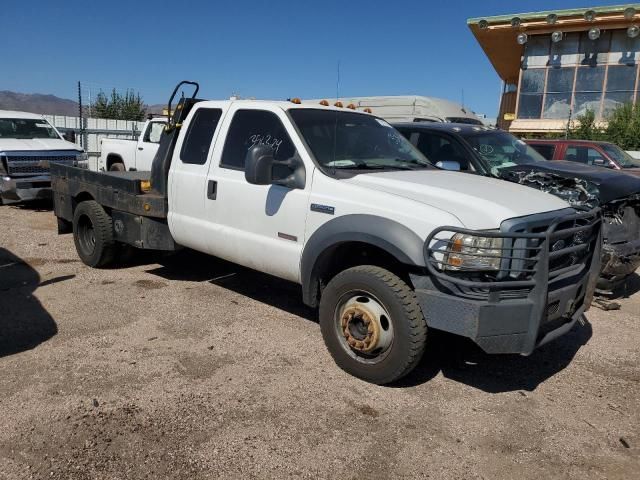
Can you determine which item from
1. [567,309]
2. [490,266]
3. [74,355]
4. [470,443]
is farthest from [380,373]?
[74,355]

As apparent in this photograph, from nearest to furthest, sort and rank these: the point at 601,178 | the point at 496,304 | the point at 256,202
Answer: the point at 496,304 < the point at 256,202 < the point at 601,178

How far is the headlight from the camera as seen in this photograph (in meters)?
3.45

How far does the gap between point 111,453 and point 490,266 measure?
8.04 feet

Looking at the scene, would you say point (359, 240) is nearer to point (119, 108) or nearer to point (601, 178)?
point (601, 178)

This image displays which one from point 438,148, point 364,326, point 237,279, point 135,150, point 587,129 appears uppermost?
point 587,129

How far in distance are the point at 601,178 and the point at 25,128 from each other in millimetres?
10990

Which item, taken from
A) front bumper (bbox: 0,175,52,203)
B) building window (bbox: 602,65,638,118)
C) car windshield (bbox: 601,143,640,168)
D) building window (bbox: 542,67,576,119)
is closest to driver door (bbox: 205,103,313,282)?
front bumper (bbox: 0,175,52,203)

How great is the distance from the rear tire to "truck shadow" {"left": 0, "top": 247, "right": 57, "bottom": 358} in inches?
20.2

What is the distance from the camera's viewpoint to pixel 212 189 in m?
5.05

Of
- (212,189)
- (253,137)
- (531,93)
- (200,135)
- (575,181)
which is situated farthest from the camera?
(531,93)

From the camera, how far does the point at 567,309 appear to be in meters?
3.86

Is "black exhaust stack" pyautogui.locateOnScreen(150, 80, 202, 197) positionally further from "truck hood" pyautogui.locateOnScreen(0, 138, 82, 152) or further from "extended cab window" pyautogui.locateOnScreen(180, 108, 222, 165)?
"truck hood" pyautogui.locateOnScreen(0, 138, 82, 152)

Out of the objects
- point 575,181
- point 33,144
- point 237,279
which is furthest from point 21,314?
point 33,144

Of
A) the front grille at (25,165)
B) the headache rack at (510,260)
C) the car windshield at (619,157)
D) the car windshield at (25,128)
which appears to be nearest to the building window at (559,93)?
the car windshield at (619,157)
